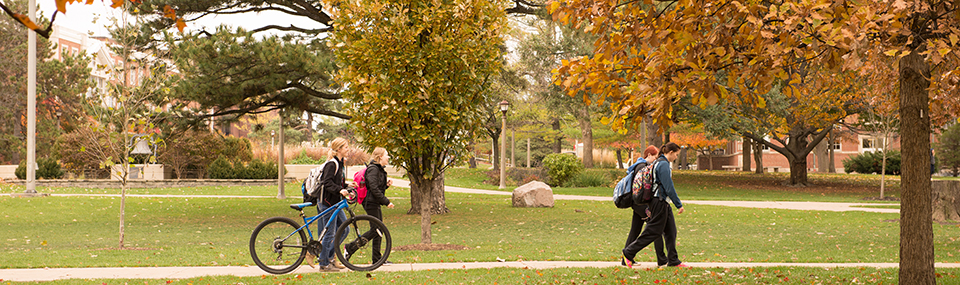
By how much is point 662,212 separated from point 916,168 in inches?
101

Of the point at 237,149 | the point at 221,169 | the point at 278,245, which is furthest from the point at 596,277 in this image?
the point at 237,149

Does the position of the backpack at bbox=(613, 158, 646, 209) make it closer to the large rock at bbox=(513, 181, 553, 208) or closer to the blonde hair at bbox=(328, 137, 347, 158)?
the blonde hair at bbox=(328, 137, 347, 158)

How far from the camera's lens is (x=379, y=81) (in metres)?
9.73

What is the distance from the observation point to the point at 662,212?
773 cm

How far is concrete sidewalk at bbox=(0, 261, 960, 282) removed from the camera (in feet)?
24.0

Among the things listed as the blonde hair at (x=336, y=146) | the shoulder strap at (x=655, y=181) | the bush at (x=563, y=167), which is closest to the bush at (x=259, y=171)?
the bush at (x=563, y=167)

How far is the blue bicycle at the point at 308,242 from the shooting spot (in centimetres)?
754

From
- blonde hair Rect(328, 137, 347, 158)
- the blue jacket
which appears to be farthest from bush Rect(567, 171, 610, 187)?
blonde hair Rect(328, 137, 347, 158)

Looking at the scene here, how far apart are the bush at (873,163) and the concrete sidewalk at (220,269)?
37.3 metres

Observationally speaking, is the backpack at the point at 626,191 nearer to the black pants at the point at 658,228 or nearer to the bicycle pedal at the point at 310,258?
the black pants at the point at 658,228

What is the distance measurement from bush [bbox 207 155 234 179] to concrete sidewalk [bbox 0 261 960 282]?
80.8 feet

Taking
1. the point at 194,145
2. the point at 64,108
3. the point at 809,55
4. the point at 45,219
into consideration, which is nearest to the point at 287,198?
the point at 45,219

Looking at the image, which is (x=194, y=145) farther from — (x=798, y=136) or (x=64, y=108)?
(x=798, y=136)

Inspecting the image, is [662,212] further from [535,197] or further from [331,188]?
[535,197]
